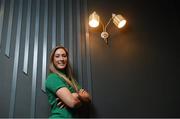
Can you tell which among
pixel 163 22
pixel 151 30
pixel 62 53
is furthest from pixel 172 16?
pixel 62 53

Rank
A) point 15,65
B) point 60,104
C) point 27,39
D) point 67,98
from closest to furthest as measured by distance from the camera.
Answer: point 67,98 → point 60,104 → point 15,65 → point 27,39

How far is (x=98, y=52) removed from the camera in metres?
2.23

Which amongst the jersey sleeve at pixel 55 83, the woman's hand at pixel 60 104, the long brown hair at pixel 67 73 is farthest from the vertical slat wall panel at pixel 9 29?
the woman's hand at pixel 60 104

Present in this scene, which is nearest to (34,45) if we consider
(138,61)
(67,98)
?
(67,98)

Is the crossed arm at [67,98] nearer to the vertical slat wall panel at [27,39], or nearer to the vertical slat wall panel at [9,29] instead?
the vertical slat wall panel at [27,39]

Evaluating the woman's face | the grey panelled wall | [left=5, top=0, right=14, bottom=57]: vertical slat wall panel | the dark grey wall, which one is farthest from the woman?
[left=5, top=0, right=14, bottom=57]: vertical slat wall panel

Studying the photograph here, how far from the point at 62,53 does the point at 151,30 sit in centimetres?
100

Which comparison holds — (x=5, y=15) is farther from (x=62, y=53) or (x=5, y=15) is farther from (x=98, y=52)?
(x=98, y=52)

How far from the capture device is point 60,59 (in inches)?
75.4

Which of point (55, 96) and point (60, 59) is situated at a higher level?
point (60, 59)

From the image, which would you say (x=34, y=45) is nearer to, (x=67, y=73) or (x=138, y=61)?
(x=67, y=73)

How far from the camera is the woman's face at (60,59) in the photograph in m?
1.91

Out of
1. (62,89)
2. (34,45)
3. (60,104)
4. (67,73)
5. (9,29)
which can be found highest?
(9,29)

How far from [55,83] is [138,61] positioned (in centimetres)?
92
